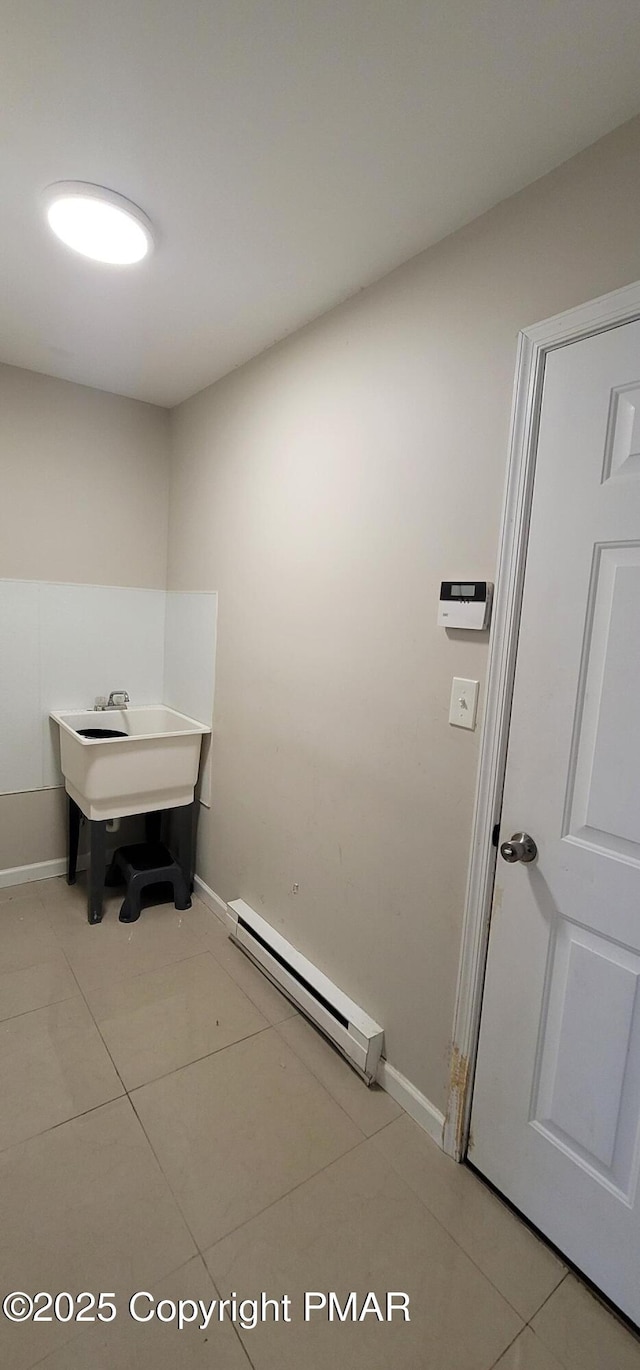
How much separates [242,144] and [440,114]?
42 cm

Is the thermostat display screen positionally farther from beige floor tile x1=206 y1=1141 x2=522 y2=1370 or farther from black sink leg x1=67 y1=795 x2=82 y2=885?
black sink leg x1=67 y1=795 x2=82 y2=885

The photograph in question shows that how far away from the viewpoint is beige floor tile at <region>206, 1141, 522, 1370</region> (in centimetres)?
108

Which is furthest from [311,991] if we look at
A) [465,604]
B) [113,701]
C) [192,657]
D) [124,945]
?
[113,701]

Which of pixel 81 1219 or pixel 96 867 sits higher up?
pixel 96 867

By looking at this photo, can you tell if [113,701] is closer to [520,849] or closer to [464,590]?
[464,590]

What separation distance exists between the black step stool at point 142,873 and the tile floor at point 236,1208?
499 millimetres

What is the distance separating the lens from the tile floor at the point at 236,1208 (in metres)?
1.08

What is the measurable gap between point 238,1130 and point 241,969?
70 centimetres

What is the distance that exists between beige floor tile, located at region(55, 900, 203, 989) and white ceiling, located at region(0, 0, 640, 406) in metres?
2.37

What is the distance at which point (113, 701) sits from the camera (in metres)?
2.86

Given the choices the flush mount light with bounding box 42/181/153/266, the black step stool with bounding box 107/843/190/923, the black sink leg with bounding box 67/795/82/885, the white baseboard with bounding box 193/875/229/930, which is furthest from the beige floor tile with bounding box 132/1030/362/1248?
the flush mount light with bounding box 42/181/153/266

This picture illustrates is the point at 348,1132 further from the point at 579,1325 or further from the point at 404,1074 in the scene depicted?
the point at 579,1325

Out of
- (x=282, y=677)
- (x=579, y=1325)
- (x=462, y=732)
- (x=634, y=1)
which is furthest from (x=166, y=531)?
(x=579, y=1325)

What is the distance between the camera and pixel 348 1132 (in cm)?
153
